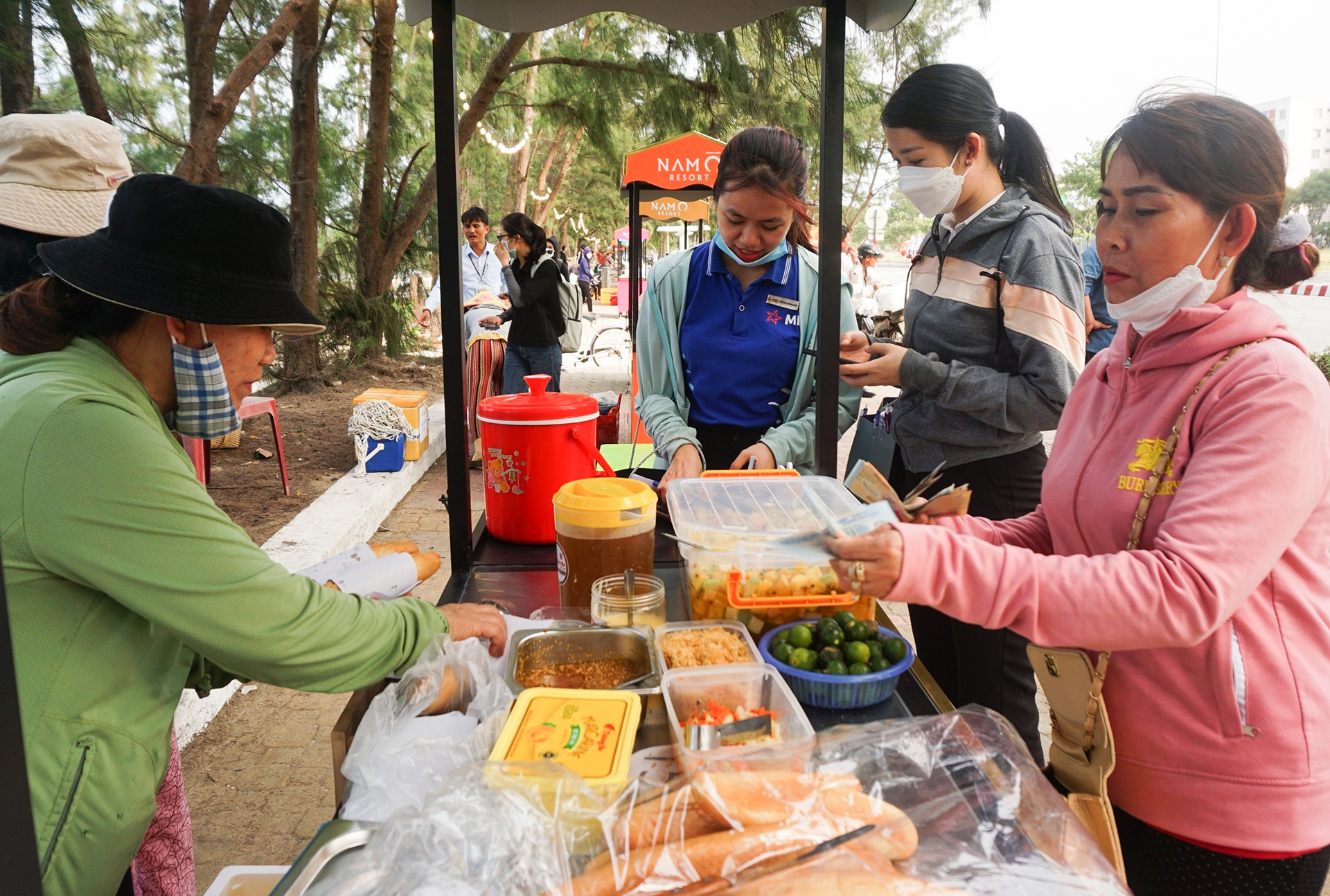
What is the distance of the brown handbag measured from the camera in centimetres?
128

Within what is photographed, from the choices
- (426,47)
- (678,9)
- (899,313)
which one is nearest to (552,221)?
(426,47)

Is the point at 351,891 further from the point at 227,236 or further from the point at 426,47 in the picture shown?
the point at 426,47

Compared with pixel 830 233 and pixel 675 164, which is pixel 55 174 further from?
pixel 675 164

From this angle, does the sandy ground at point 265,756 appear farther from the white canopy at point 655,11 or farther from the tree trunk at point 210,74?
the white canopy at point 655,11

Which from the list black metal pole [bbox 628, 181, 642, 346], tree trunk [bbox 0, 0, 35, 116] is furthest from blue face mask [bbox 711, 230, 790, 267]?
black metal pole [bbox 628, 181, 642, 346]

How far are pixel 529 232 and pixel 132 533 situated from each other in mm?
6637

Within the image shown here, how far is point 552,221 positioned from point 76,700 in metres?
40.9

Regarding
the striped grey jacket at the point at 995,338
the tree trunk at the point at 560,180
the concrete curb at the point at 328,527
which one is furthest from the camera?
the tree trunk at the point at 560,180

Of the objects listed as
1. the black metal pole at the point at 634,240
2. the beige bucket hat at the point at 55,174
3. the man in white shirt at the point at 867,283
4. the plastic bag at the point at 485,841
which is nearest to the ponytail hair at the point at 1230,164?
the plastic bag at the point at 485,841

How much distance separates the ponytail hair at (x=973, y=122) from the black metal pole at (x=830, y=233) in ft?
0.67

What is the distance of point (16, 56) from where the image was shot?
4012 mm

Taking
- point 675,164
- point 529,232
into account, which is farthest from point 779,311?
point 675,164

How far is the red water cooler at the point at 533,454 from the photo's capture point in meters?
2.15

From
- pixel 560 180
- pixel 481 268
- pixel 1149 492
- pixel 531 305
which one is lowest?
pixel 1149 492
